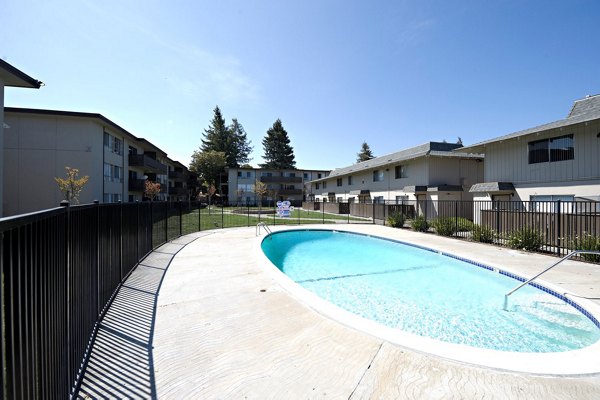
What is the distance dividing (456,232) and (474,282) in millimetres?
8110

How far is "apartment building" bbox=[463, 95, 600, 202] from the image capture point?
1254 cm

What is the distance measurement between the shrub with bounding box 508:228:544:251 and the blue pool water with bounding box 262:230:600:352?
138 inches

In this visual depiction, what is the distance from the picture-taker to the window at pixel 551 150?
13.5m

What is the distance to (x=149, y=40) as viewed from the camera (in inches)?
458

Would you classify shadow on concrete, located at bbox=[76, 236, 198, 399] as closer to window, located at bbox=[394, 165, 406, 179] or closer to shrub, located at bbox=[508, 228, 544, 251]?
shrub, located at bbox=[508, 228, 544, 251]

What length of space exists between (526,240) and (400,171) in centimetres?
1586

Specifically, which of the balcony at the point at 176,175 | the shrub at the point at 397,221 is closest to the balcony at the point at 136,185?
the balcony at the point at 176,175

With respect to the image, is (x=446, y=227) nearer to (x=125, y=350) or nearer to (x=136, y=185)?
(x=125, y=350)

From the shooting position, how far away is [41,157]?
21594 millimetres

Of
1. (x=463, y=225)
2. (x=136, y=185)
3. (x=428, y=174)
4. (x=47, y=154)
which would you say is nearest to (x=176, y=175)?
(x=136, y=185)

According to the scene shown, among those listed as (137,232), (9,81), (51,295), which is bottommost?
(137,232)

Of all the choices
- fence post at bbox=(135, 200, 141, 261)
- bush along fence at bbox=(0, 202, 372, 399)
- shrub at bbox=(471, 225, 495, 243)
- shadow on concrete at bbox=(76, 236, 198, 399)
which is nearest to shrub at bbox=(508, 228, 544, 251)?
shrub at bbox=(471, 225, 495, 243)

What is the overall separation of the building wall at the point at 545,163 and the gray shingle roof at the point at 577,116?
13.2 inches

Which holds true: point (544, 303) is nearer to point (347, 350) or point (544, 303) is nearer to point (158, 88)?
point (347, 350)
